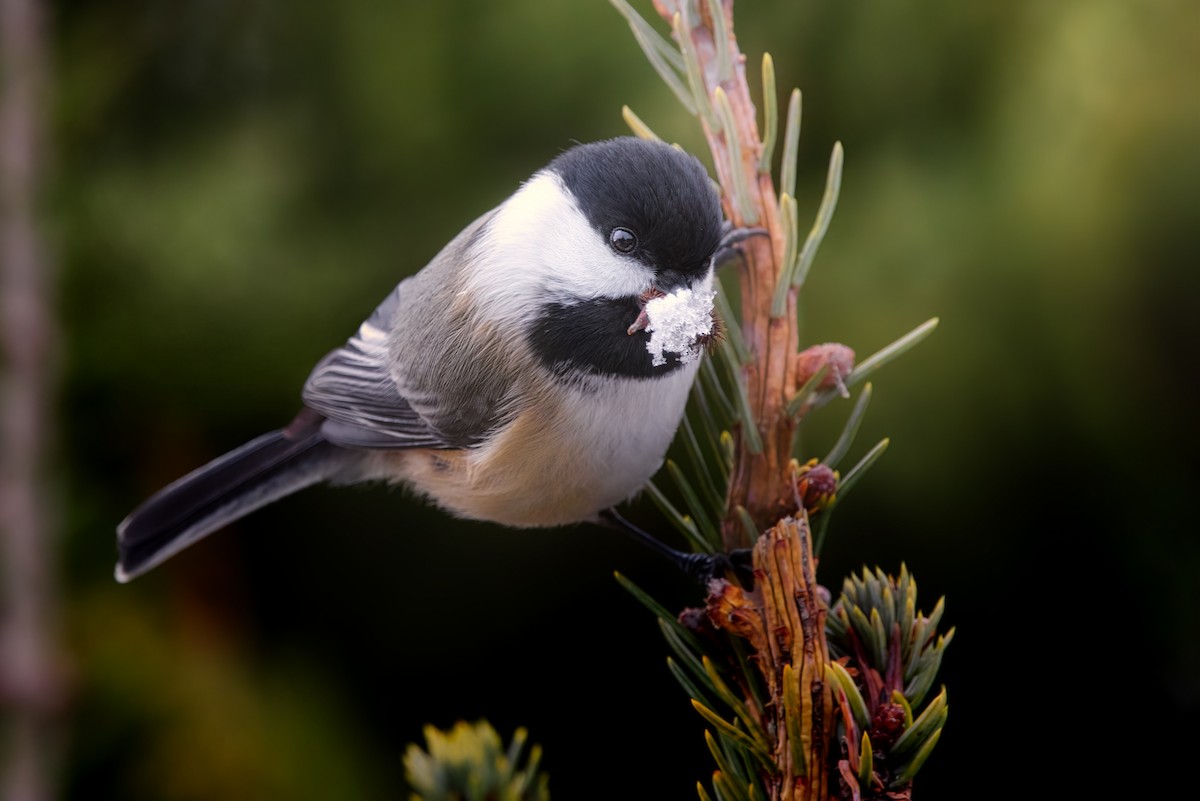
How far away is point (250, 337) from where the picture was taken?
3.55 feet

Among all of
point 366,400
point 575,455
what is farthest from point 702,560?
point 366,400

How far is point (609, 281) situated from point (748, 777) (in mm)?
319

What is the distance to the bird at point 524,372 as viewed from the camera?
2.10 ft

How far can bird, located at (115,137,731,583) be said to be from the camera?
0.64 meters

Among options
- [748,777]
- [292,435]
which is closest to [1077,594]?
[748,777]

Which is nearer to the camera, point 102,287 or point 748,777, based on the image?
point 748,777

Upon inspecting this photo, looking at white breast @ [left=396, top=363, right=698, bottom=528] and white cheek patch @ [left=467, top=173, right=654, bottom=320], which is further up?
white cheek patch @ [left=467, top=173, right=654, bottom=320]

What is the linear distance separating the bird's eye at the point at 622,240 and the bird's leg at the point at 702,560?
202 mm

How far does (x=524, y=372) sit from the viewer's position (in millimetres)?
789

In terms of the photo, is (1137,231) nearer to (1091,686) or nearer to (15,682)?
(1091,686)

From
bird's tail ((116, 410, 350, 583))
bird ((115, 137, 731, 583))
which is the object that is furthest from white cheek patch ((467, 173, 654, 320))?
bird's tail ((116, 410, 350, 583))

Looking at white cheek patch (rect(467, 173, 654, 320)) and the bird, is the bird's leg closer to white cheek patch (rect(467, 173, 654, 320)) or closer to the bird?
the bird

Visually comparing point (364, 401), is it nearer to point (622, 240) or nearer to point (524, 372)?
point (524, 372)

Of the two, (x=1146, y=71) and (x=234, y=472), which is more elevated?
(x=234, y=472)
